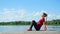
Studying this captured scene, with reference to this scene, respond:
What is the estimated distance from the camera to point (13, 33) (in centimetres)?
1173

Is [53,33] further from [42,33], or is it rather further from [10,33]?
[10,33]

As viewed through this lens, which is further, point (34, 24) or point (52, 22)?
point (52, 22)

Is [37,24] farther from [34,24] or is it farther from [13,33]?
[13,33]

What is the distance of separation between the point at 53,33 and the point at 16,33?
6.71ft

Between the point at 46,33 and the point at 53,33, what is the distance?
0.38m

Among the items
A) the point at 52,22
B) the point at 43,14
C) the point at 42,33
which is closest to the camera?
the point at 42,33

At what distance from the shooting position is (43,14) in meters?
13.6

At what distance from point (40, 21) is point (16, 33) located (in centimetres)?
267

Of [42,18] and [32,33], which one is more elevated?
[42,18]

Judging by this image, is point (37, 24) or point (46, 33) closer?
point (46, 33)

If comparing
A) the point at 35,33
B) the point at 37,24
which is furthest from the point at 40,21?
the point at 35,33

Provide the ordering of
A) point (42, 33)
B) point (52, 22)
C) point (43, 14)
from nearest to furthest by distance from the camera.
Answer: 1. point (42, 33)
2. point (43, 14)
3. point (52, 22)

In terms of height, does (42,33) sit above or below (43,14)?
below

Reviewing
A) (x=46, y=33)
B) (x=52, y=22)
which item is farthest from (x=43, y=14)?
(x=52, y=22)
